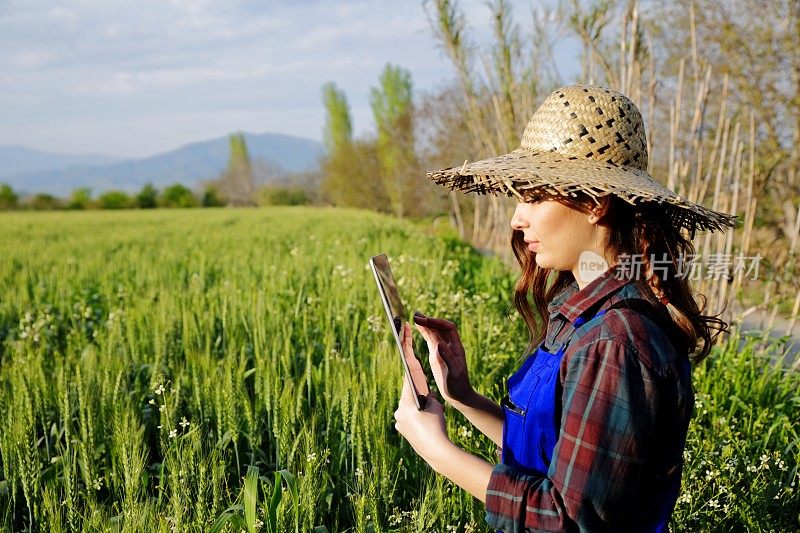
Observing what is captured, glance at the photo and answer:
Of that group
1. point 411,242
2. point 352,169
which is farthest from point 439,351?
point 352,169

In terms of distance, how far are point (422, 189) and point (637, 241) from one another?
69.3ft

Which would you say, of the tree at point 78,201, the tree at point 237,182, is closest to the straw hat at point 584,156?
the tree at point 78,201

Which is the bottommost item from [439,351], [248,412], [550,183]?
[248,412]

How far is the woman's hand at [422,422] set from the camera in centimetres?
117

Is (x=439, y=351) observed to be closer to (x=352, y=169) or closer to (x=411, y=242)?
(x=411, y=242)

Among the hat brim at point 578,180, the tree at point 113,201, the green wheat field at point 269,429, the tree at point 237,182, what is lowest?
the green wheat field at point 269,429

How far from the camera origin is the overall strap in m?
1.14

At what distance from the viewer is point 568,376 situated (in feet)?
3.49

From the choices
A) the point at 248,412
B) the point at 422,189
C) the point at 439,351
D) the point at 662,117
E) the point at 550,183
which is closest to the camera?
the point at 550,183

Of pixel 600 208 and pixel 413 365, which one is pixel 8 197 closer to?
pixel 413 365

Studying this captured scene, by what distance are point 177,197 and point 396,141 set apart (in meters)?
25.0

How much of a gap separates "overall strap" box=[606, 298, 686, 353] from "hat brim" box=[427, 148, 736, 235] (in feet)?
0.55

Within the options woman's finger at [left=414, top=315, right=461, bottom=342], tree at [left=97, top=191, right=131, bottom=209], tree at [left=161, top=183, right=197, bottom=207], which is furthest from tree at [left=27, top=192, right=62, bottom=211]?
woman's finger at [left=414, top=315, right=461, bottom=342]

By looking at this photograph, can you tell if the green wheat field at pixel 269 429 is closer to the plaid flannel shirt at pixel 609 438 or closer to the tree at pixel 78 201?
the plaid flannel shirt at pixel 609 438
